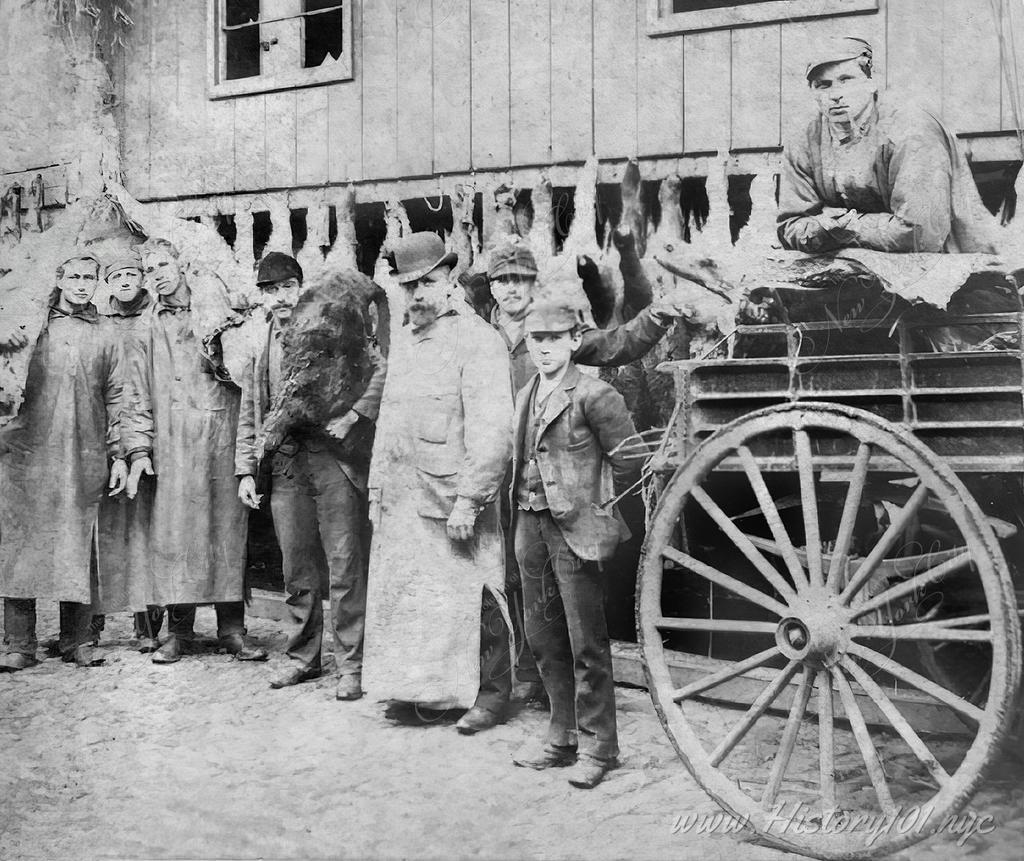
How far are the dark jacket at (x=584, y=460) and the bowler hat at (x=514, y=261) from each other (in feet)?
1.70

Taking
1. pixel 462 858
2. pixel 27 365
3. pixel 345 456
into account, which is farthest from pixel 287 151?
pixel 462 858

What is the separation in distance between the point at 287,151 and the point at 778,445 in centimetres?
211

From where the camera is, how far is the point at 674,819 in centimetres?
287

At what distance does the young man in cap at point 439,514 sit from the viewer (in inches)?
137

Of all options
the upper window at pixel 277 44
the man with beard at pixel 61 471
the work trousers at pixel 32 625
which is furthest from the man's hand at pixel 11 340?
the upper window at pixel 277 44

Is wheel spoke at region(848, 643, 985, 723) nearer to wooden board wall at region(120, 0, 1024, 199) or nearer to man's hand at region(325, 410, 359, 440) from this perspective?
wooden board wall at region(120, 0, 1024, 199)

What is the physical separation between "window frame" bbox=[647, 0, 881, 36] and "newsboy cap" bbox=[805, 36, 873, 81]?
0.09 meters

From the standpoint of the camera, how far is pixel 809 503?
8.45ft

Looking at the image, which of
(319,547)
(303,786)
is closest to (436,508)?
(319,547)

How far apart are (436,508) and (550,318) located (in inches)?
31.4

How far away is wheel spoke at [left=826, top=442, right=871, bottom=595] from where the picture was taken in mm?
2477

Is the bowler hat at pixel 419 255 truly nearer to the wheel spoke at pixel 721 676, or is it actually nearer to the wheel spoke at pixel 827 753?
the wheel spoke at pixel 721 676

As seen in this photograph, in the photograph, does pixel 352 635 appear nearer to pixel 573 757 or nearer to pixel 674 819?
pixel 573 757

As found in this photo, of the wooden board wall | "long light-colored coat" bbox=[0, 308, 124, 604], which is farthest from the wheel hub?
"long light-colored coat" bbox=[0, 308, 124, 604]
